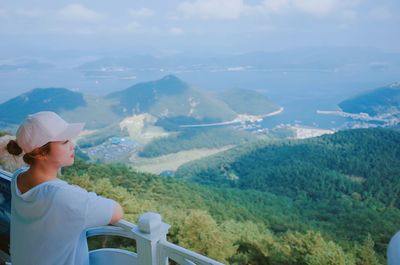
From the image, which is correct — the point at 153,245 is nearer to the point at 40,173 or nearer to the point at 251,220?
the point at 40,173

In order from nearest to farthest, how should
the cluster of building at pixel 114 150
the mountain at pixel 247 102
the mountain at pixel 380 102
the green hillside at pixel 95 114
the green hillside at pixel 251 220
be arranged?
the green hillside at pixel 251 220, the cluster of building at pixel 114 150, the mountain at pixel 380 102, the green hillside at pixel 95 114, the mountain at pixel 247 102

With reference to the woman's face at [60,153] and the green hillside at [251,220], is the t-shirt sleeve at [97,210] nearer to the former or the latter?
the woman's face at [60,153]

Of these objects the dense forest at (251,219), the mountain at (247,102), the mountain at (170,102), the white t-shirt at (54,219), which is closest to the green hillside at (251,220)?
Answer: the dense forest at (251,219)

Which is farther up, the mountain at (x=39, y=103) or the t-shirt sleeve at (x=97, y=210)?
the t-shirt sleeve at (x=97, y=210)

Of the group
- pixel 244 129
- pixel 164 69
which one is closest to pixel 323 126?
pixel 244 129

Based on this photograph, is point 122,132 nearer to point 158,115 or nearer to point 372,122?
point 158,115

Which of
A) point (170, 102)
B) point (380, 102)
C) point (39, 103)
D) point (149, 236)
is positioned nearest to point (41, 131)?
point (149, 236)
